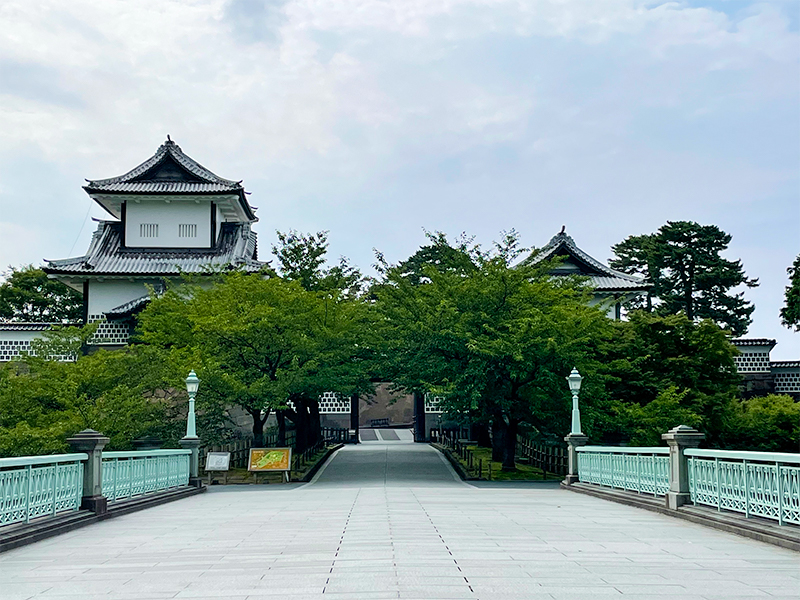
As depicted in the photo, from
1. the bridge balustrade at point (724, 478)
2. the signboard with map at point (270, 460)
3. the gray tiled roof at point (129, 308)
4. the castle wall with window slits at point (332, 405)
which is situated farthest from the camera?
the castle wall with window slits at point (332, 405)

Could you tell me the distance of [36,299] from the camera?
51531mm

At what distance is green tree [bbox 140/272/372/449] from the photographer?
26.8 metres

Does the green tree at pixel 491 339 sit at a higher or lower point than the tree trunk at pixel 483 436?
higher

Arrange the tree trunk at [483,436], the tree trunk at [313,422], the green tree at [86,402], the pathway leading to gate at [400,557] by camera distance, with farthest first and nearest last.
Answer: the tree trunk at [483,436], the tree trunk at [313,422], the green tree at [86,402], the pathway leading to gate at [400,557]

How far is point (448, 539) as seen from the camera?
396 inches

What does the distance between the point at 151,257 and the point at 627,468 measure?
28.0 meters

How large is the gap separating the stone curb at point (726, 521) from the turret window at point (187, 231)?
2819 cm

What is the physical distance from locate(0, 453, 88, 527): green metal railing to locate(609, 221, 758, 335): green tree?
146 feet

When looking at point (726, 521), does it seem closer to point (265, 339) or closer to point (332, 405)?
Answer: point (265, 339)

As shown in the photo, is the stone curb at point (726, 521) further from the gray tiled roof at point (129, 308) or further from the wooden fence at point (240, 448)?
the gray tiled roof at point (129, 308)

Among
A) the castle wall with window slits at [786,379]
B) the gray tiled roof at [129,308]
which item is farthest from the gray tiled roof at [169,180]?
the castle wall with window slits at [786,379]

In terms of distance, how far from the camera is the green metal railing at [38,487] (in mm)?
10516

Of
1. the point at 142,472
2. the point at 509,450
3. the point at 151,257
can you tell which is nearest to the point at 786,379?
the point at 509,450

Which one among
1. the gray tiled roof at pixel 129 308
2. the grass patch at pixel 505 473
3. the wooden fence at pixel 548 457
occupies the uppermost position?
the gray tiled roof at pixel 129 308
